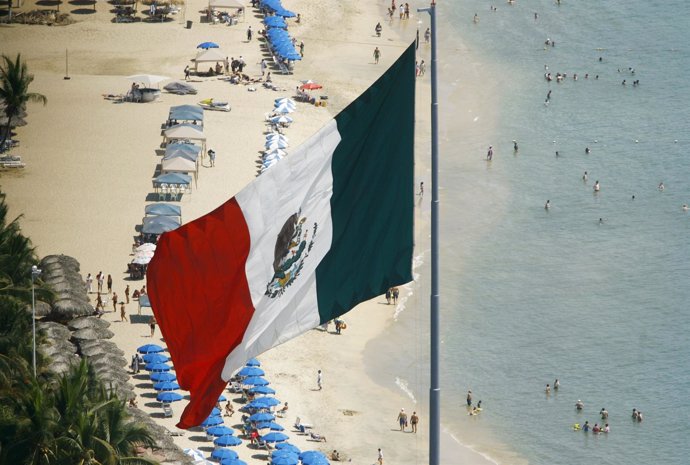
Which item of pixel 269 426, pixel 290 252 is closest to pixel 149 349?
pixel 269 426

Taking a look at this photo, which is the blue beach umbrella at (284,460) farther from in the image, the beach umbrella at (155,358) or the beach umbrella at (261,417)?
the beach umbrella at (155,358)

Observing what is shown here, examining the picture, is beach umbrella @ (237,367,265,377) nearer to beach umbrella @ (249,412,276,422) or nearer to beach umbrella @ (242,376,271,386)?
beach umbrella @ (242,376,271,386)

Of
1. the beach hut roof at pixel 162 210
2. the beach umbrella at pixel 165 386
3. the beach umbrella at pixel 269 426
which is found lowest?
the beach umbrella at pixel 269 426

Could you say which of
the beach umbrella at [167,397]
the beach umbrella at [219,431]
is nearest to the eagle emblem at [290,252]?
the beach umbrella at [219,431]

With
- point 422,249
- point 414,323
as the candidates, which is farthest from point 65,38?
point 414,323

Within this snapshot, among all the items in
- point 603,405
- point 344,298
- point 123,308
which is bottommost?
point 603,405

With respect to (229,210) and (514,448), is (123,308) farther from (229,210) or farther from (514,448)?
(229,210)

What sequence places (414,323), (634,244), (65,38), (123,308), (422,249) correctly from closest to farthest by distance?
(123,308), (414,323), (422,249), (634,244), (65,38)
